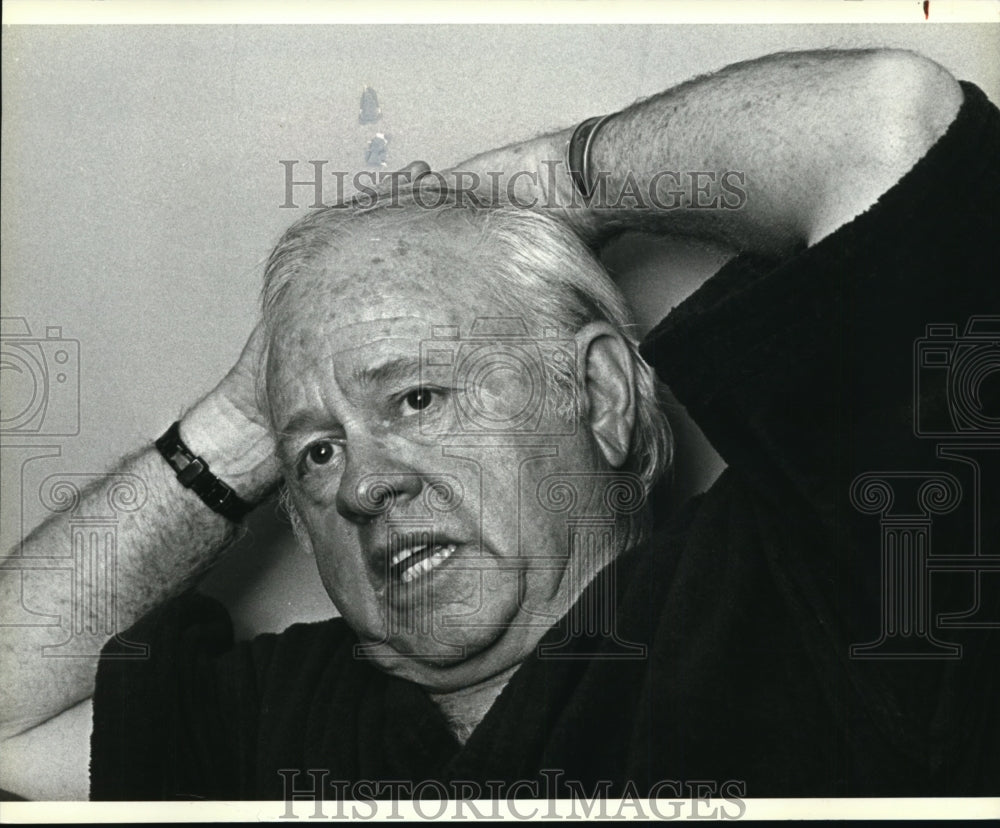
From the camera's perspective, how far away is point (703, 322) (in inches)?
48.2

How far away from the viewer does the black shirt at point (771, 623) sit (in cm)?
122

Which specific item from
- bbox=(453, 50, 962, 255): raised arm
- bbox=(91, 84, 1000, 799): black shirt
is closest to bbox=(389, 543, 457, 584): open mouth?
bbox=(91, 84, 1000, 799): black shirt

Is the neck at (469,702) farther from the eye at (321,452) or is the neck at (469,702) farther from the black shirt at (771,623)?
the eye at (321,452)

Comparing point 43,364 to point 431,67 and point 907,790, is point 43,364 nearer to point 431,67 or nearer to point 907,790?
point 431,67

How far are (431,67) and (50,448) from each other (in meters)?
0.60

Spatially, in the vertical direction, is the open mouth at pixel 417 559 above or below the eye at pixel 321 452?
below

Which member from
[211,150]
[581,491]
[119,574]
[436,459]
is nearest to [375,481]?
[436,459]

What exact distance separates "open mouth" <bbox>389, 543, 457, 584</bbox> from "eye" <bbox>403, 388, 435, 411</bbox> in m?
0.14

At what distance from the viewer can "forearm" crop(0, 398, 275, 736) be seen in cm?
141

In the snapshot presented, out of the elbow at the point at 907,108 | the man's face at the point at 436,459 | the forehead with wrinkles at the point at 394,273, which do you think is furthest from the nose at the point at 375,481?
the elbow at the point at 907,108

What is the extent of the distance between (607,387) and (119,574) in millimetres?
568

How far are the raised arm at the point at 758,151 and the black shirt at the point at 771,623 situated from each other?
44mm

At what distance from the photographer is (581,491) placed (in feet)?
4.33

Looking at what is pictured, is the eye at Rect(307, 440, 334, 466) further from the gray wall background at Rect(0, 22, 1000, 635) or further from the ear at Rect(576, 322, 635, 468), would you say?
the ear at Rect(576, 322, 635, 468)
